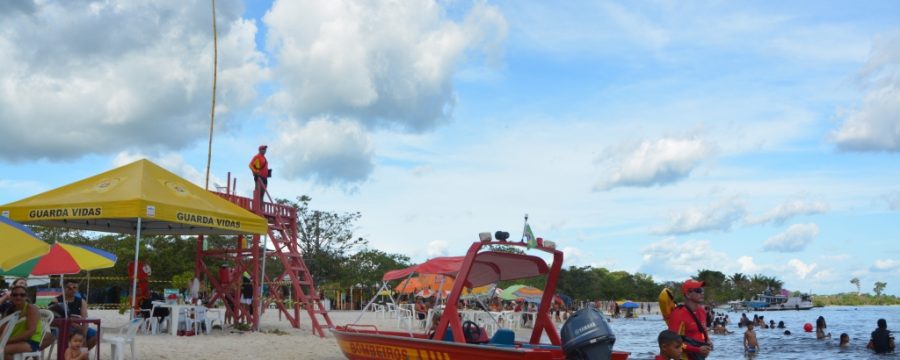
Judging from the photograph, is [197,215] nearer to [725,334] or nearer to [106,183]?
[106,183]

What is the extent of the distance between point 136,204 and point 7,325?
5667 millimetres

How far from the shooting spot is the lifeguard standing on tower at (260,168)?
19.5m

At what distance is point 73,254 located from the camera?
472 inches

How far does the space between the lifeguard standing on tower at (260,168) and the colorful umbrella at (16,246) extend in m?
12.0

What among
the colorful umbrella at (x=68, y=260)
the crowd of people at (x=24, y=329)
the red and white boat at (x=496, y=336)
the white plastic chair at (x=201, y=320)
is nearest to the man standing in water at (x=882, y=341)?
the red and white boat at (x=496, y=336)

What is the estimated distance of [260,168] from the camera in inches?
773

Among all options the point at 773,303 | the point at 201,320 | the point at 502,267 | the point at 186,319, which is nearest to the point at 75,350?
the point at 502,267

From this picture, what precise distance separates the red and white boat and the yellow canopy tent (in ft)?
14.7

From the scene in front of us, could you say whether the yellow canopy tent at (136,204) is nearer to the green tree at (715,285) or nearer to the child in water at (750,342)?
the child in water at (750,342)

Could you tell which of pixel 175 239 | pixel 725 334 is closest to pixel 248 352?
pixel 725 334

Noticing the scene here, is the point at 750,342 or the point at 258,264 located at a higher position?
the point at 258,264

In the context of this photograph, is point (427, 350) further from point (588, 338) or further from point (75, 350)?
point (75, 350)

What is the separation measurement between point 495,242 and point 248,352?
6969mm

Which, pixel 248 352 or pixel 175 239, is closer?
pixel 248 352
